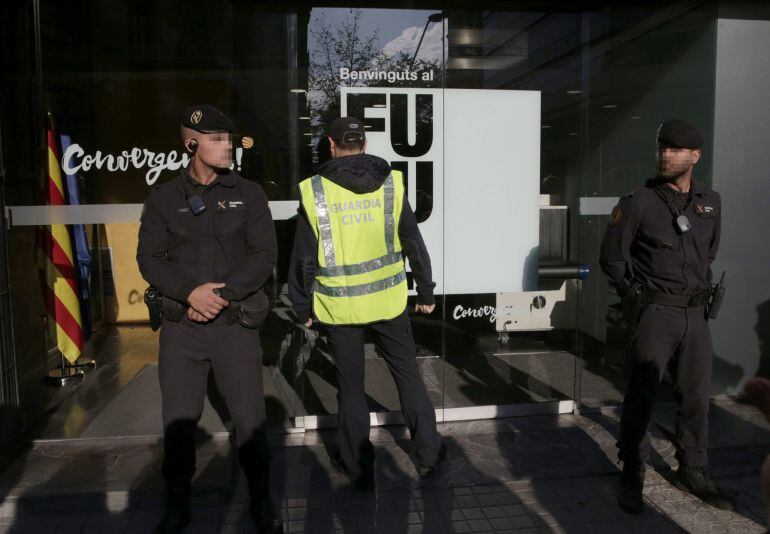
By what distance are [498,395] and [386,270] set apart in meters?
1.86

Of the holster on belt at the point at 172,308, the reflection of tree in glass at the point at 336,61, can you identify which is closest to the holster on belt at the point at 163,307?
the holster on belt at the point at 172,308

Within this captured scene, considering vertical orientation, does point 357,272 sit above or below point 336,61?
below

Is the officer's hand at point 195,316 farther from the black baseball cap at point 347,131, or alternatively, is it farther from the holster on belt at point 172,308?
the black baseball cap at point 347,131

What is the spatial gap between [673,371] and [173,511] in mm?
2754

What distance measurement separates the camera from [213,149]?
318 cm

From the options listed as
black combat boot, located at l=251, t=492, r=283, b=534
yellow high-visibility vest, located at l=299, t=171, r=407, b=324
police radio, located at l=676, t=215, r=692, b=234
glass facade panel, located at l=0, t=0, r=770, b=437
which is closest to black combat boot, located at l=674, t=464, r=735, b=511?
glass facade panel, located at l=0, t=0, r=770, b=437

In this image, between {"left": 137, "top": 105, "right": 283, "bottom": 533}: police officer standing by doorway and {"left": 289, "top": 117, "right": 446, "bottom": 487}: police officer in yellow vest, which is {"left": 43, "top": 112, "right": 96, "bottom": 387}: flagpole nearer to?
{"left": 137, "top": 105, "right": 283, "bottom": 533}: police officer standing by doorway

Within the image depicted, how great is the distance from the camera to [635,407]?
3.57 metres

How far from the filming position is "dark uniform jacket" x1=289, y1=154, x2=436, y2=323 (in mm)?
3535

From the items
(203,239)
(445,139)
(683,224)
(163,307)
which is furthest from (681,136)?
(163,307)

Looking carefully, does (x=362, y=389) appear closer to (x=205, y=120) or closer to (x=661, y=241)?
(x=205, y=120)

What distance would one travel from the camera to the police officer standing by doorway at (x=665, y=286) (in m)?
3.51

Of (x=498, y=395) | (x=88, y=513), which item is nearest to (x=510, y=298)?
(x=498, y=395)

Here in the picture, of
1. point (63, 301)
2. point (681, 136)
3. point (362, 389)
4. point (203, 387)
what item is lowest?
point (362, 389)
